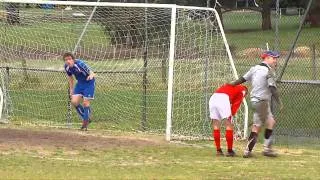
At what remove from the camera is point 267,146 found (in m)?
12.0

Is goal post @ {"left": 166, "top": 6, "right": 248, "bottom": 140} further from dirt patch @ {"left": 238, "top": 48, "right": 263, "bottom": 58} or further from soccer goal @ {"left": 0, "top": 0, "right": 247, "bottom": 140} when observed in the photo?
dirt patch @ {"left": 238, "top": 48, "right": 263, "bottom": 58}

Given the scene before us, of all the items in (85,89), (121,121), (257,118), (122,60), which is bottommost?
(121,121)

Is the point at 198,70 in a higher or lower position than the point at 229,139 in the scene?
higher

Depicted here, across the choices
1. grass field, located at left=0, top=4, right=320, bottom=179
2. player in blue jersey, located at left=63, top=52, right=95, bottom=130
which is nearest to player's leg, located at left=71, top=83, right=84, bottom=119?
player in blue jersey, located at left=63, top=52, right=95, bottom=130

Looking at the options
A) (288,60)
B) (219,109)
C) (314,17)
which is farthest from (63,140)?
(314,17)

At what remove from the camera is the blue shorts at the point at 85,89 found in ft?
49.0

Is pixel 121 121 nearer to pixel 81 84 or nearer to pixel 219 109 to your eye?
pixel 81 84

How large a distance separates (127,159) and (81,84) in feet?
13.6

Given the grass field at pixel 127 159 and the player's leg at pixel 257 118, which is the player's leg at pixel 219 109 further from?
the player's leg at pixel 257 118

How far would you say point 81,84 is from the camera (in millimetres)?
15023

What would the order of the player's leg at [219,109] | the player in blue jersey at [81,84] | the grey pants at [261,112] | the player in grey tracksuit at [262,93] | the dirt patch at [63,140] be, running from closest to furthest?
the player in grey tracksuit at [262,93] < the grey pants at [261,112] < the player's leg at [219,109] < the dirt patch at [63,140] < the player in blue jersey at [81,84]

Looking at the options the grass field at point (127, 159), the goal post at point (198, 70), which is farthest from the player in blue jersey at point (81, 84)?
the goal post at point (198, 70)

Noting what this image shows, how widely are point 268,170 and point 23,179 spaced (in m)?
3.29

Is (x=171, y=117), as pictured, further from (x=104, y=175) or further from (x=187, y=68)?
(x=104, y=175)
